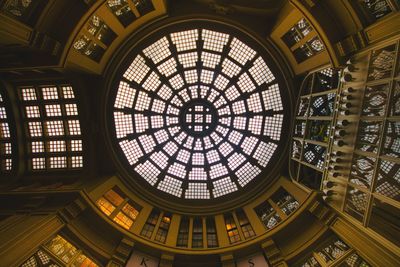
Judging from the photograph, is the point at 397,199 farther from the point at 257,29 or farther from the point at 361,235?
the point at 257,29

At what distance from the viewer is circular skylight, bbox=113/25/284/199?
2333cm

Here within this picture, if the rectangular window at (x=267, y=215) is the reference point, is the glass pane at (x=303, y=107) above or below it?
above

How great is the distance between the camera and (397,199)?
40.2 ft

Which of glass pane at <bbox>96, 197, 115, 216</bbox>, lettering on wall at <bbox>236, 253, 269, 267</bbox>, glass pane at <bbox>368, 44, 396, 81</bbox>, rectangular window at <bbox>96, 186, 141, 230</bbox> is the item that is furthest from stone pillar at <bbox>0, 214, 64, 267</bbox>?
glass pane at <bbox>368, 44, 396, 81</bbox>

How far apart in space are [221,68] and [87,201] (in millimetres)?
14718

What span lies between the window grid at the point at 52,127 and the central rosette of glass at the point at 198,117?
946 cm

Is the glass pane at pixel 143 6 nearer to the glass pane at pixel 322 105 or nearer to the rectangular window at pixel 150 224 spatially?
the glass pane at pixel 322 105

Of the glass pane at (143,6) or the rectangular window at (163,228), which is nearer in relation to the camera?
the glass pane at (143,6)

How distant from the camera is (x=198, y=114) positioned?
82.8 ft

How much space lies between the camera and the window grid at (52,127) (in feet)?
78.3

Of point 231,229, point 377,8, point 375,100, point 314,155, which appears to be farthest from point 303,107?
point 231,229

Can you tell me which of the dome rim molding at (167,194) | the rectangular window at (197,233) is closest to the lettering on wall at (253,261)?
the rectangular window at (197,233)

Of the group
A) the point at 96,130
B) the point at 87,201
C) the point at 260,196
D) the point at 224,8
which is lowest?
the point at 260,196

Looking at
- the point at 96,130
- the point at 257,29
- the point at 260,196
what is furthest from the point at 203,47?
the point at 260,196
